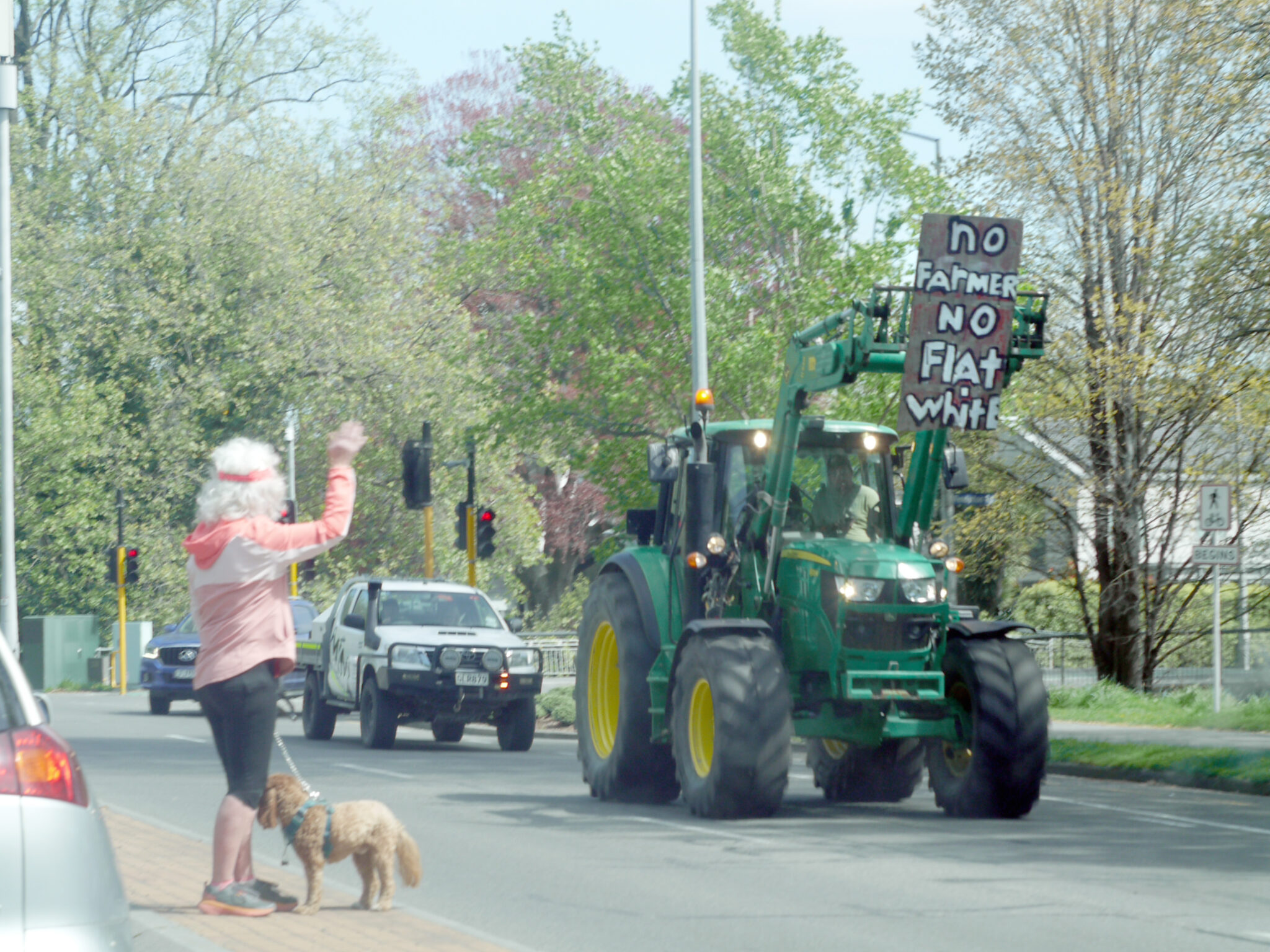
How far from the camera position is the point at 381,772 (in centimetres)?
1662

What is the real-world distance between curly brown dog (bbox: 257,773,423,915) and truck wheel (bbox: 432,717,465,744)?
13.7 m

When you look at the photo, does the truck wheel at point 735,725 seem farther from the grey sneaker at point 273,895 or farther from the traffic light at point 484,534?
the traffic light at point 484,534

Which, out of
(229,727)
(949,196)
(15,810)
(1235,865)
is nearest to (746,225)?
(949,196)

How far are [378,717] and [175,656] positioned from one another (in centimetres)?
1082

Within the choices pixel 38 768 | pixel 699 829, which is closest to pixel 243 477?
pixel 38 768

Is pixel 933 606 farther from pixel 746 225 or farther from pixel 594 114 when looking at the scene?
pixel 594 114

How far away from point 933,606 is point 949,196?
15.3 m

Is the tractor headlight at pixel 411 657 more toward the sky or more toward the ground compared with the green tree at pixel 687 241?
more toward the ground

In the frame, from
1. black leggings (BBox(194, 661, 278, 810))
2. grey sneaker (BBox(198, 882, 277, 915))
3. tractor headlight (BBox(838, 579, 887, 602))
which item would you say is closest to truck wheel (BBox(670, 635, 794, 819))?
tractor headlight (BBox(838, 579, 887, 602))

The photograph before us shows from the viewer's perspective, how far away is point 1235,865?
1041 cm

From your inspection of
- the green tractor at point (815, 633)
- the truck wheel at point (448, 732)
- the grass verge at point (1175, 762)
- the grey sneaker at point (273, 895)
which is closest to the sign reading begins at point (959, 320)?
the green tractor at point (815, 633)

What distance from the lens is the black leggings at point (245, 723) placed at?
773 centimetres

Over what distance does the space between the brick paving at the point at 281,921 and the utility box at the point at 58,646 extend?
38.3m

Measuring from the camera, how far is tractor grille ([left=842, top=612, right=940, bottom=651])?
1247 cm
